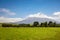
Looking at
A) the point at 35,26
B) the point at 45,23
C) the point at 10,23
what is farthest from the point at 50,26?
the point at 10,23

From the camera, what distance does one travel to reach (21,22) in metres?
9.80

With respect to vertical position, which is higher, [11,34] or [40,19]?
[40,19]

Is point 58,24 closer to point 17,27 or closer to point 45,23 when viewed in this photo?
point 45,23

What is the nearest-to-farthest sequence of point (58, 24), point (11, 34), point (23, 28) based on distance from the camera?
point (11, 34) < point (23, 28) < point (58, 24)

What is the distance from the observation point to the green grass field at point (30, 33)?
820 centimetres

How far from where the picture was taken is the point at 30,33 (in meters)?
8.69

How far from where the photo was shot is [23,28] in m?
9.19

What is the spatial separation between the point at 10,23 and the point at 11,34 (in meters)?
1.60

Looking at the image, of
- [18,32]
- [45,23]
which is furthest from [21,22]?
[45,23]

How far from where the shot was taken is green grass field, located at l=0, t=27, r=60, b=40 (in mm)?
8195

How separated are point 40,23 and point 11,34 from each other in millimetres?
2696

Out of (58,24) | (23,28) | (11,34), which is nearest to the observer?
(11,34)

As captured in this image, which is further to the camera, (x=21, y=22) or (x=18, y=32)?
(x=21, y=22)

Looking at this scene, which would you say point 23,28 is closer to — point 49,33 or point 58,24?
point 49,33
